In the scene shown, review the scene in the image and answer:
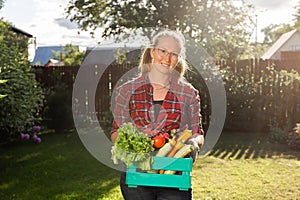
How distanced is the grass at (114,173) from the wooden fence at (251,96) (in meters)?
1.60

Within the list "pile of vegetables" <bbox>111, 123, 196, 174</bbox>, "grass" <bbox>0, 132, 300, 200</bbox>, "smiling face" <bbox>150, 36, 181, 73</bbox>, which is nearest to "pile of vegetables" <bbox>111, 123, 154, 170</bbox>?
"pile of vegetables" <bbox>111, 123, 196, 174</bbox>

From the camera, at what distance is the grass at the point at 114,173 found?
5449mm

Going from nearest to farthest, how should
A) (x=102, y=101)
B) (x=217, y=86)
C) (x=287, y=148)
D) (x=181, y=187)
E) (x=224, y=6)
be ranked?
(x=181, y=187) < (x=287, y=148) < (x=217, y=86) < (x=102, y=101) < (x=224, y=6)

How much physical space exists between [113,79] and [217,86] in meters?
3.26

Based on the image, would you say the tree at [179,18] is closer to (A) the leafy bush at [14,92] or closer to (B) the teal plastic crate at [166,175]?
(A) the leafy bush at [14,92]

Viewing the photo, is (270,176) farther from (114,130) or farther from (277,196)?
(114,130)

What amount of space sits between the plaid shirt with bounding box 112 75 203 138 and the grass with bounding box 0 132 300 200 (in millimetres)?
→ 2670

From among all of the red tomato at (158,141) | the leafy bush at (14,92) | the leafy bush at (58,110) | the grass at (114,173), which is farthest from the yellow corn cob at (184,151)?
the leafy bush at (58,110)

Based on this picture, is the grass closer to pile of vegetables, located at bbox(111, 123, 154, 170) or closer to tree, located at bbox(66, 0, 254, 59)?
pile of vegetables, located at bbox(111, 123, 154, 170)

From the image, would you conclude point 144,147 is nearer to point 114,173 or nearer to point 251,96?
point 114,173

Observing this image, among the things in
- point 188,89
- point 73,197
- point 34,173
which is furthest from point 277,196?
point 34,173

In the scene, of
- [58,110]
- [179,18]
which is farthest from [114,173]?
[179,18]

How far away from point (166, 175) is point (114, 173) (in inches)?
160

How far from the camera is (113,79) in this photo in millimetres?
12273
